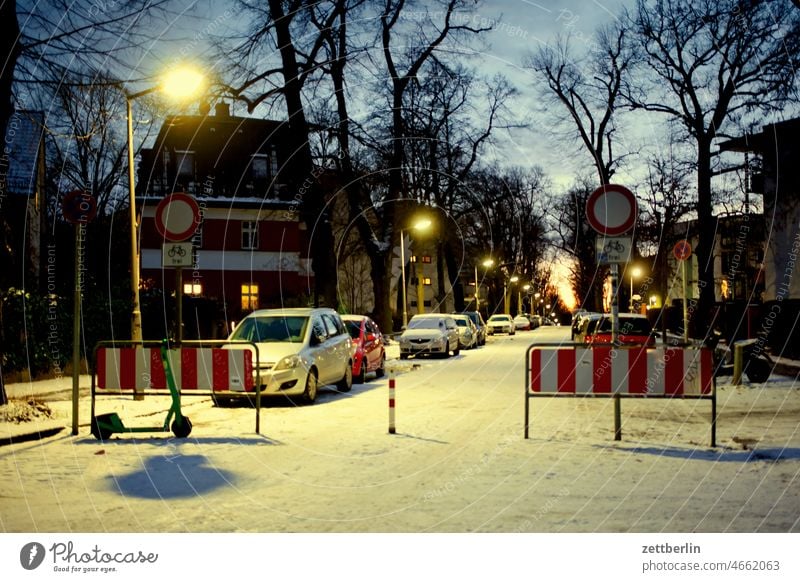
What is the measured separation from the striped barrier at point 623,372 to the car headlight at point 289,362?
213 inches

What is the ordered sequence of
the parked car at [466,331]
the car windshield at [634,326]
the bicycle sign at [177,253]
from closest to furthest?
the bicycle sign at [177,253], the car windshield at [634,326], the parked car at [466,331]

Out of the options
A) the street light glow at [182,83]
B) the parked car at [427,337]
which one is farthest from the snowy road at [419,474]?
the parked car at [427,337]

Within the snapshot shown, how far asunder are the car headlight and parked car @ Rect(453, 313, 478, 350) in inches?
994

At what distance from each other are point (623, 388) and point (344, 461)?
3.79m

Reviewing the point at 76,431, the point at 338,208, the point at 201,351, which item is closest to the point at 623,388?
the point at 201,351

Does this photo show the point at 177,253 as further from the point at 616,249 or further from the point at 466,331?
the point at 466,331

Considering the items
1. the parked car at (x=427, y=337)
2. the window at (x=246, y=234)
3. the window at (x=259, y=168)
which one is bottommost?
the parked car at (x=427, y=337)

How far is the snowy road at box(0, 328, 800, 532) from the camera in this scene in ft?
22.1

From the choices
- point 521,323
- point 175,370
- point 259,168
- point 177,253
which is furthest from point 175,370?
point 521,323

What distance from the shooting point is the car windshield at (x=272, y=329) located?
1667cm

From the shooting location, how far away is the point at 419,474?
8758 millimetres

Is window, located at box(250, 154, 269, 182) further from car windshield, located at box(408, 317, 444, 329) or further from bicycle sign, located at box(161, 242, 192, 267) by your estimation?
bicycle sign, located at box(161, 242, 192, 267)

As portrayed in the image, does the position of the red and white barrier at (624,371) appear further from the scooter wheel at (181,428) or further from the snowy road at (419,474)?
the scooter wheel at (181,428)

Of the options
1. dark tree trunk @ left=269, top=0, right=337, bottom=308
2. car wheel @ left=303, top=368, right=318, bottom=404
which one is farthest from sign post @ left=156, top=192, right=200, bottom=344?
dark tree trunk @ left=269, top=0, right=337, bottom=308
